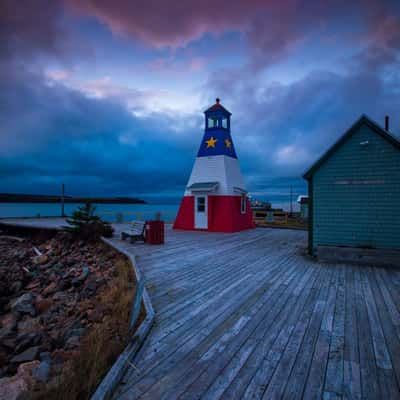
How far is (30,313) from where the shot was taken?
5.81m

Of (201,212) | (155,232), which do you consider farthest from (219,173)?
(155,232)

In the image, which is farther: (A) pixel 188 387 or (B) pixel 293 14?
(B) pixel 293 14

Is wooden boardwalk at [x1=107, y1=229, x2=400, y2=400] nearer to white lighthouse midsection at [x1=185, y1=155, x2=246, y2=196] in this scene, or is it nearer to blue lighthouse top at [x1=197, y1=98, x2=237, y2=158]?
white lighthouse midsection at [x1=185, y1=155, x2=246, y2=196]

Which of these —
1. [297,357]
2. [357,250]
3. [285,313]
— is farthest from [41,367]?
[357,250]

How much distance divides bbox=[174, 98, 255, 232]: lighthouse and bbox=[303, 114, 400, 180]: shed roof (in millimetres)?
6121

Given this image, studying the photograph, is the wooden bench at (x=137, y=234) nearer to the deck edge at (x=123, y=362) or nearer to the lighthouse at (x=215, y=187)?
the lighthouse at (x=215, y=187)

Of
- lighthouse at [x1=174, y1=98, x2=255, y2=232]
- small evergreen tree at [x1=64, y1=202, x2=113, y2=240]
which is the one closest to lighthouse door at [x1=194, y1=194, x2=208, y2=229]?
lighthouse at [x1=174, y1=98, x2=255, y2=232]

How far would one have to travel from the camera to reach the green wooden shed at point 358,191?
691 centimetres

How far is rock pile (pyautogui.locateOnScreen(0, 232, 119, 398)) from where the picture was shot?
3.20 m

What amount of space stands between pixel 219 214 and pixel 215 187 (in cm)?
160

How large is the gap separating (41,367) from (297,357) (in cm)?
297

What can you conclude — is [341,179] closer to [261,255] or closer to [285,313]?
[261,255]

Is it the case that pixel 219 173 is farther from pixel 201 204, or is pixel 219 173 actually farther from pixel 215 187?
pixel 201 204

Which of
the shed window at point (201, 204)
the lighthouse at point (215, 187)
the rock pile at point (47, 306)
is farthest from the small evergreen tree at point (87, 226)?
the shed window at point (201, 204)
